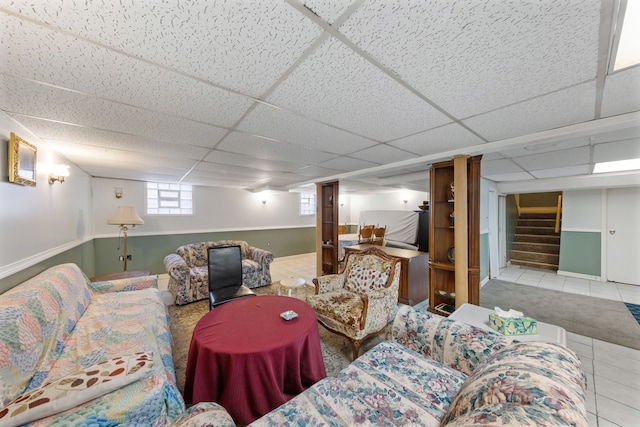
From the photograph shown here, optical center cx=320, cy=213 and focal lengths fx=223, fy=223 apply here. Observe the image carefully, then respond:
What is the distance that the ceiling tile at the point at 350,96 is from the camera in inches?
44.4

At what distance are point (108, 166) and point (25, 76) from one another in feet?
9.26

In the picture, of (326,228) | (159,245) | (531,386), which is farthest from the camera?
(159,245)

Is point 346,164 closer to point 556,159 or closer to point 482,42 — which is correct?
point 482,42

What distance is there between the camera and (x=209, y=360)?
4.79ft

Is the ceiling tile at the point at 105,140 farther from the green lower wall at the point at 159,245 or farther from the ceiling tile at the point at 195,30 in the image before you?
the green lower wall at the point at 159,245

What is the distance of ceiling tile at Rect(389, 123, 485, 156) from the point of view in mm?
2057

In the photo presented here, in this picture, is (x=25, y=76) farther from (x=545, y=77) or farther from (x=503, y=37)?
(x=545, y=77)

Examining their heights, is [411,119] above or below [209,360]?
above

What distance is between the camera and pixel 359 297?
2559mm

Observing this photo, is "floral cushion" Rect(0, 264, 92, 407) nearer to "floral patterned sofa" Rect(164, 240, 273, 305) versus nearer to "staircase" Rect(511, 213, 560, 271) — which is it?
"floral patterned sofa" Rect(164, 240, 273, 305)

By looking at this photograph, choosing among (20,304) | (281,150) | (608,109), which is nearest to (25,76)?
(20,304)

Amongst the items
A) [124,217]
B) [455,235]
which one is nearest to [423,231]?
[455,235]

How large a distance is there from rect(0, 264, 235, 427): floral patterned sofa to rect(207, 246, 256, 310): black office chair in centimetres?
72

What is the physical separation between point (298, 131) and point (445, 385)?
211cm
